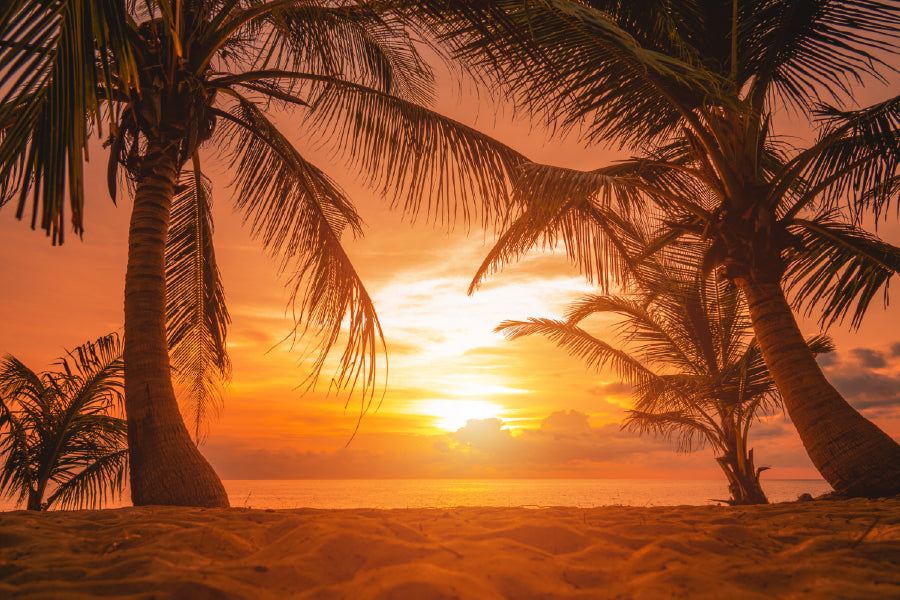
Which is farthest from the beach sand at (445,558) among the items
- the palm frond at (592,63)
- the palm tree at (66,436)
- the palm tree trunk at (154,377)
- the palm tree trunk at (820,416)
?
the palm tree at (66,436)

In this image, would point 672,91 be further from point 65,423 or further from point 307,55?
point 65,423

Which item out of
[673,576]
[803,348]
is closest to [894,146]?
[803,348]

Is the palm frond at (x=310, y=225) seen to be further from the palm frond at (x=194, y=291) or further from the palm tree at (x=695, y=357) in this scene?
the palm tree at (x=695, y=357)

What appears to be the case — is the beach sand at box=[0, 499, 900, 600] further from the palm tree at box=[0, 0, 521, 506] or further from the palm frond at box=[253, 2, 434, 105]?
the palm frond at box=[253, 2, 434, 105]

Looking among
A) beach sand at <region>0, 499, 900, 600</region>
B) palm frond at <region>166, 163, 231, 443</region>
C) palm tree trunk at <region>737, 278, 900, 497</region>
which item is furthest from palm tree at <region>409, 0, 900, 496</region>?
palm frond at <region>166, 163, 231, 443</region>

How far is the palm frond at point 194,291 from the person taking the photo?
207 inches

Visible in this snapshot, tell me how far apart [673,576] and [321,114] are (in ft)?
15.2

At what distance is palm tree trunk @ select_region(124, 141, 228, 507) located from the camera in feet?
11.4

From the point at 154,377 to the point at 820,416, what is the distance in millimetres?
5386

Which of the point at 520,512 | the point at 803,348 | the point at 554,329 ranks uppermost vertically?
the point at 554,329

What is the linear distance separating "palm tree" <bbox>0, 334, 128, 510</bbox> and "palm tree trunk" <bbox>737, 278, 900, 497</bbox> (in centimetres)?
808

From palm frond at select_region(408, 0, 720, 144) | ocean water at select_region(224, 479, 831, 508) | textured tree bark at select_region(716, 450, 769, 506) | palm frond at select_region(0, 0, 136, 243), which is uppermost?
palm frond at select_region(408, 0, 720, 144)

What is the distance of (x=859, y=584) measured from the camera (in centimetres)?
157

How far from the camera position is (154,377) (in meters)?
3.71
